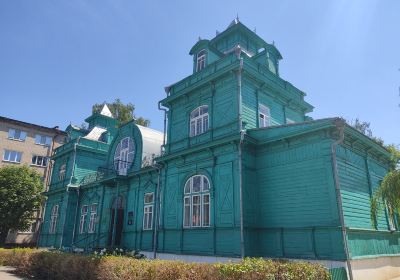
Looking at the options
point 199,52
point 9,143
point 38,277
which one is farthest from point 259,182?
point 9,143

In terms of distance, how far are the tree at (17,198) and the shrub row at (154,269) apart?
789 inches

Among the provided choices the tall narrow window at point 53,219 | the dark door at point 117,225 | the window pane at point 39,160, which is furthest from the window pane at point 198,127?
the window pane at point 39,160

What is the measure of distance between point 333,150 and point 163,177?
974 cm

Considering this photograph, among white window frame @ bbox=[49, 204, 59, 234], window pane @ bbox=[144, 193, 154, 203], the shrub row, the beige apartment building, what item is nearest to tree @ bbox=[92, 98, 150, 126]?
the beige apartment building

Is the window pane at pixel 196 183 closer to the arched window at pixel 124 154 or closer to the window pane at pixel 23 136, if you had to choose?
the arched window at pixel 124 154

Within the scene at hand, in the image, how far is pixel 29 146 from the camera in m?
42.6

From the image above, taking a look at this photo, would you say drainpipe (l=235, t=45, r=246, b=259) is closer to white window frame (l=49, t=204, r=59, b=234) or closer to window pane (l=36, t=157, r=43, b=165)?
white window frame (l=49, t=204, r=59, b=234)

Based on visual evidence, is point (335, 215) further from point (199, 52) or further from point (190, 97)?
point (199, 52)

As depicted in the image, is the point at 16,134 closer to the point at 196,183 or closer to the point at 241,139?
the point at 196,183

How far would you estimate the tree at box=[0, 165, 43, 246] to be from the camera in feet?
105

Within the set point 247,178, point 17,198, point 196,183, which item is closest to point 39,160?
point 17,198

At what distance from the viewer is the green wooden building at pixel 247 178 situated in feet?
41.3

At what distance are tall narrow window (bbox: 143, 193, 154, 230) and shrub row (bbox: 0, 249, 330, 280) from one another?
6.56 meters

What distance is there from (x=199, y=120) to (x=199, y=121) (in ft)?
0.19
